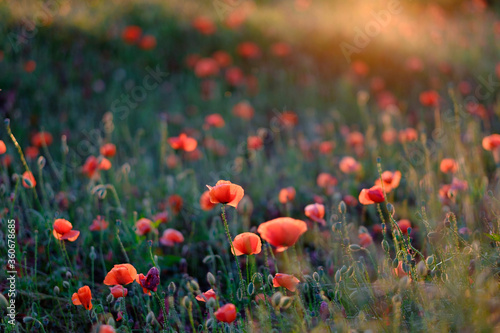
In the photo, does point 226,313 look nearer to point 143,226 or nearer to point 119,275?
point 119,275

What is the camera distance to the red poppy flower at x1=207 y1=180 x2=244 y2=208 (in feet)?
4.22

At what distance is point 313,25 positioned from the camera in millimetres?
5469

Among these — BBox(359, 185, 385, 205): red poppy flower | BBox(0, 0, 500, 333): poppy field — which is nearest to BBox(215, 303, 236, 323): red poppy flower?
BBox(0, 0, 500, 333): poppy field

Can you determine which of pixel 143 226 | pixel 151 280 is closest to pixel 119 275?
pixel 151 280

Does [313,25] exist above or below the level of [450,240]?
above

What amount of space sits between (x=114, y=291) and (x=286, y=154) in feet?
7.30

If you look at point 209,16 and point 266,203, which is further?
point 209,16

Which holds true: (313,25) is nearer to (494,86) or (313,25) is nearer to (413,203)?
(494,86)

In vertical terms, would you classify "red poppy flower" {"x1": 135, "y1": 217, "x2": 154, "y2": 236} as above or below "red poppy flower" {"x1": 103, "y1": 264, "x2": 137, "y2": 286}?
below

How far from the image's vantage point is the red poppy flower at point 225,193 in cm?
129

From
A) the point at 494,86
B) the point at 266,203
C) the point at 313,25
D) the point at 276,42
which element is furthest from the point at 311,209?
the point at 313,25

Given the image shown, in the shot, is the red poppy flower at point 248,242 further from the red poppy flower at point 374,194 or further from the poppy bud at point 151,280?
the red poppy flower at point 374,194

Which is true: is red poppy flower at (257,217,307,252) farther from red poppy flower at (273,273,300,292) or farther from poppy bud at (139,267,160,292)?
poppy bud at (139,267,160,292)

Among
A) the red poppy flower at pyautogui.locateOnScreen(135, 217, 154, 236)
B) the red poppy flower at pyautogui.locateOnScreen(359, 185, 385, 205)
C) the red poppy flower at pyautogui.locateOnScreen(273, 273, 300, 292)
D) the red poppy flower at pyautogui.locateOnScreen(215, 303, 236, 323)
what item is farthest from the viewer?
the red poppy flower at pyautogui.locateOnScreen(135, 217, 154, 236)
